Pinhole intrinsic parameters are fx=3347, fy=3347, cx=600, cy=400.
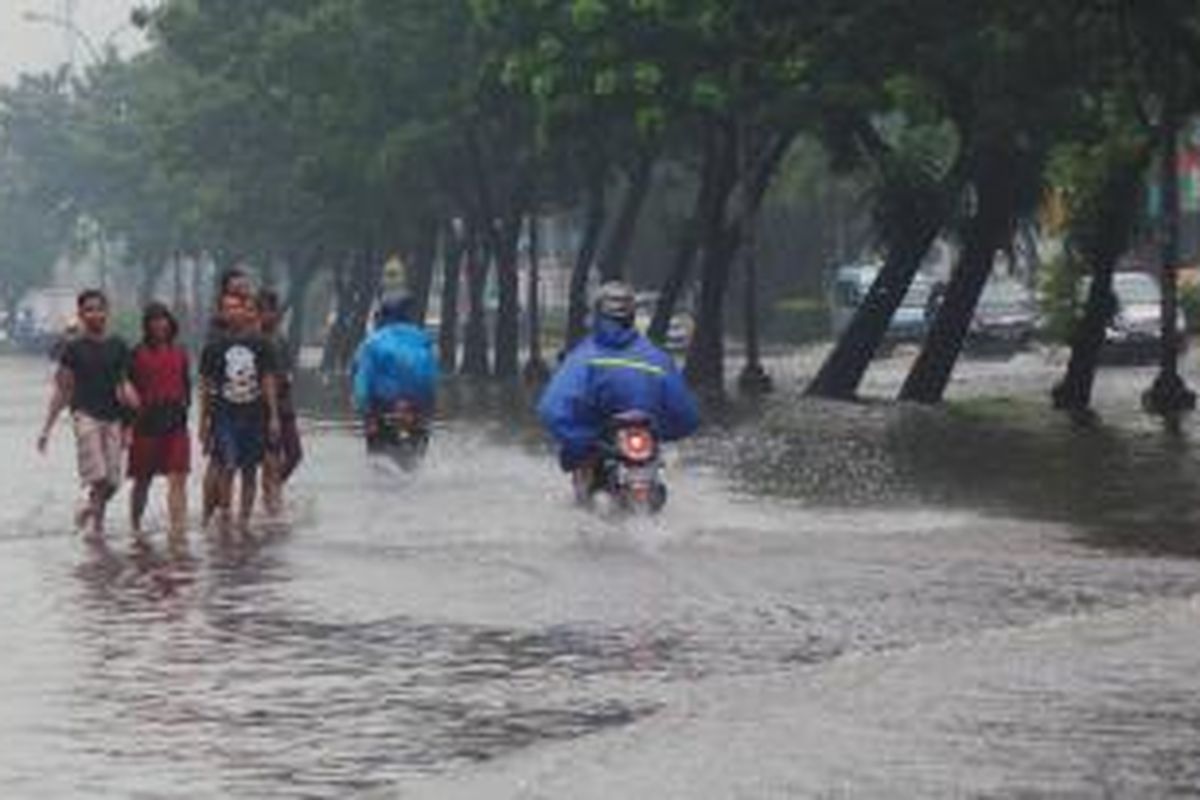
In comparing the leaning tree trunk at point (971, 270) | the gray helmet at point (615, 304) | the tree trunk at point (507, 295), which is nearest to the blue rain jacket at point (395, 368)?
the gray helmet at point (615, 304)

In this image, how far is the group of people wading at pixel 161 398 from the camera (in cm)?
2219

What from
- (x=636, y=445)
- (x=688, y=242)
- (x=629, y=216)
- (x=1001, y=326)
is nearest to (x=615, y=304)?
(x=636, y=445)

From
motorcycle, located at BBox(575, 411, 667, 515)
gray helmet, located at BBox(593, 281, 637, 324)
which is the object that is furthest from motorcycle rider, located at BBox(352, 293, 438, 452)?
motorcycle, located at BBox(575, 411, 667, 515)

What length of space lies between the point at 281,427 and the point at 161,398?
61.9 inches

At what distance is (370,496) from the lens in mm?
26219

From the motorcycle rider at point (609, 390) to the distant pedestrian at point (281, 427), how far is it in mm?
2587

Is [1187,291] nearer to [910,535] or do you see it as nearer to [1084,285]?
[1084,285]

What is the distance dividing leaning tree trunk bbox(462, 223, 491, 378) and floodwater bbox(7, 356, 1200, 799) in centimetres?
4376

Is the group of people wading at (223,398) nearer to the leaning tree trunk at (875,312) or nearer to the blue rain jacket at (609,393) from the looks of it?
the blue rain jacket at (609,393)

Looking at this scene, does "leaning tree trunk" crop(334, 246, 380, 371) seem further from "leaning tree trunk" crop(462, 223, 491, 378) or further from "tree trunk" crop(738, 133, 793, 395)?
"tree trunk" crop(738, 133, 793, 395)

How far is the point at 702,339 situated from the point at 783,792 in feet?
144

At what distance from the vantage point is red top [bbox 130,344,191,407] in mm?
22422

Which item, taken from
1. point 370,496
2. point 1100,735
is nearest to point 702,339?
point 370,496

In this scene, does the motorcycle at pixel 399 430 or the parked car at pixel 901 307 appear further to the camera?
the parked car at pixel 901 307
